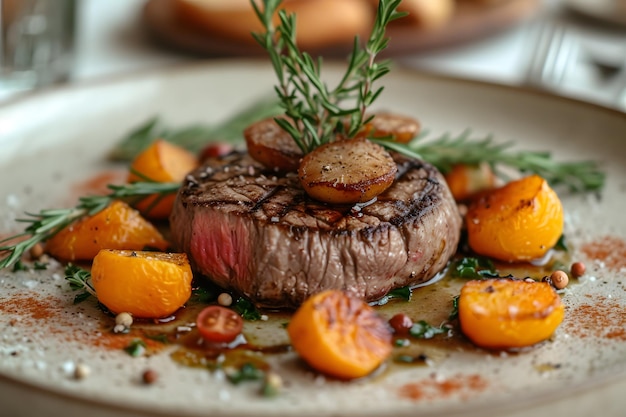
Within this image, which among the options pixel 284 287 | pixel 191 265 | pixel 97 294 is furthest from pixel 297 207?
pixel 97 294

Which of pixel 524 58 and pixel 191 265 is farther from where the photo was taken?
pixel 524 58

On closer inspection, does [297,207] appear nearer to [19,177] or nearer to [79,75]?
[19,177]

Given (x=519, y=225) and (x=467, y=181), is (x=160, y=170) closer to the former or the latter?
(x=467, y=181)

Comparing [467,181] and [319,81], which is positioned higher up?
[319,81]

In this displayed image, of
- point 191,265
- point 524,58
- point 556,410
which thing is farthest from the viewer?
point 524,58

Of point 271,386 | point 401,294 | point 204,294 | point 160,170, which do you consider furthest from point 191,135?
point 271,386

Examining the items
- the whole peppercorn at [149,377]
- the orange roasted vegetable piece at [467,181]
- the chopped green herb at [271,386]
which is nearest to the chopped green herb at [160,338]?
the whole peppercorn at [149,377]
